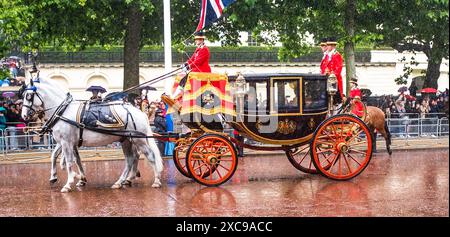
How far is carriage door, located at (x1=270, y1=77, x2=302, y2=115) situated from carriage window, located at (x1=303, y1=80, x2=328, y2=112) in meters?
0.15

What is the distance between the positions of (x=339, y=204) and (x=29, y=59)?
32441mm

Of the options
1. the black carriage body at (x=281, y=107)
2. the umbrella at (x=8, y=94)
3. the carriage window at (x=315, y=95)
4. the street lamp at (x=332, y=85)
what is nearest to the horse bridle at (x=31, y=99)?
the black carriage body at (x=281, y=107)

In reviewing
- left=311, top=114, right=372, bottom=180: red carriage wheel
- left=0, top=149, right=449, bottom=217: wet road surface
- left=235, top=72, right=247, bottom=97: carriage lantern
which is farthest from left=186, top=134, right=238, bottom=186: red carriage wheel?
left=311, top=114, right=372, bottom=180: red carriage wheel

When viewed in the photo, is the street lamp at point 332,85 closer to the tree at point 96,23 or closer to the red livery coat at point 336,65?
the red livery coat at point 336,65

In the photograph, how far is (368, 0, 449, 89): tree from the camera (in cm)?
2611

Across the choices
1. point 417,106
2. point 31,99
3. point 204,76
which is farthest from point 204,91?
point 417,106

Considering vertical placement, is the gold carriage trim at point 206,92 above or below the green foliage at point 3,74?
below

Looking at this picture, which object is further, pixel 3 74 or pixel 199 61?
pixel 3 74

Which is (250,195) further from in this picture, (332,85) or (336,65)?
(336,65)

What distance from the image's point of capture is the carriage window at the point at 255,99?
42.4ft

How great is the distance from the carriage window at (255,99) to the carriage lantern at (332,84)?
1155mm

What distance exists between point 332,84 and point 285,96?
2.86ft

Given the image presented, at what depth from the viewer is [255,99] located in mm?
12953
